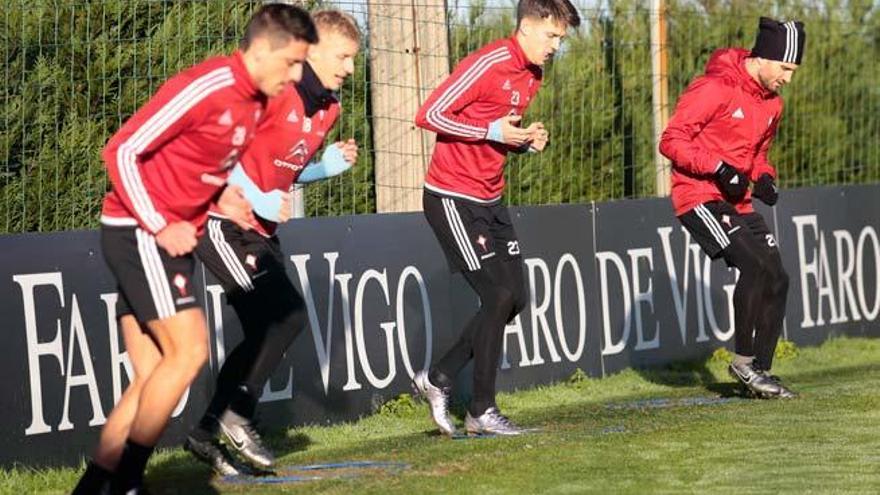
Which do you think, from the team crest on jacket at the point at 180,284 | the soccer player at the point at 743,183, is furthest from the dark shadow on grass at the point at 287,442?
the soccer player at the point at 743,183

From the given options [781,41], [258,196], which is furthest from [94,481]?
[781,41]

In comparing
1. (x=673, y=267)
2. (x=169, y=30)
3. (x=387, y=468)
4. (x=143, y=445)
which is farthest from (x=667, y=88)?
(x=143, y=445)

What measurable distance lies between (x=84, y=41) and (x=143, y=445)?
367cm

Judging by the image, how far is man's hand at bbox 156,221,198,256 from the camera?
279 inches

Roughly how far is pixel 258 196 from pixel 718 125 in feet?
12.5

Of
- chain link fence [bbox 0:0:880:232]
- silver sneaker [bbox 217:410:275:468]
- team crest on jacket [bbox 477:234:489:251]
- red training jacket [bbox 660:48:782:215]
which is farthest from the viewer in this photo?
red training jacket [bbox 660:48:782:215]

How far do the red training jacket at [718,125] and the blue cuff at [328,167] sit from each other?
2947 millimetres

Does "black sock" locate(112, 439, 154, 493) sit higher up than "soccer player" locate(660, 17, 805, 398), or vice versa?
"soccer player" locate(660, 17, 805, 398)

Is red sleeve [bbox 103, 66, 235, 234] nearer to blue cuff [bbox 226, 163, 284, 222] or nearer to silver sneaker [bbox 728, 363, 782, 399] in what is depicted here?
blue cuff [bbox 226, 163, 284, 222]

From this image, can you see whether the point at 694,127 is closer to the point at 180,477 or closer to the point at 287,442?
the point at 287,442

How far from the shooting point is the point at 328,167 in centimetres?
866

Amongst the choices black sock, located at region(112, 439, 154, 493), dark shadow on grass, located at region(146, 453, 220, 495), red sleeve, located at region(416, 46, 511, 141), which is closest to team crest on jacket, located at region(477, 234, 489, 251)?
red sleeve, located at region(416, 46, 511, 141)

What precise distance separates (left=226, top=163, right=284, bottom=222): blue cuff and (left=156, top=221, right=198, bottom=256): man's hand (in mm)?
1009

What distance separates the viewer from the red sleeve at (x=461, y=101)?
9.73 m
